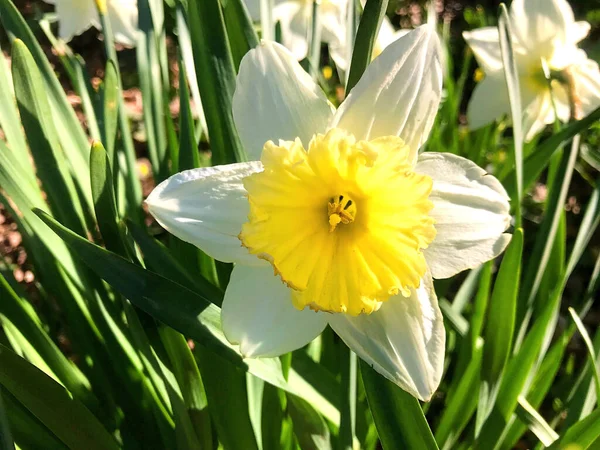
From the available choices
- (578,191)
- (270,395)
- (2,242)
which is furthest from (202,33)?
(578,191)

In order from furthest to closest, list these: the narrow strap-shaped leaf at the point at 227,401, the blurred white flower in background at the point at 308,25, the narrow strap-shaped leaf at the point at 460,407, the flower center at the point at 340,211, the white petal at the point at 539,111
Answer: the white petal at the point at 539,111 → the blurred white flower in background at the point at 308,25 → the narrow strap-shaped leaf at the point at 460,407 → the narrow strap-shaped leaf at the point at 227,401 → the flower center at the point at 340,211

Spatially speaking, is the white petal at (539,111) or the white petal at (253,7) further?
the white petal at (539,111)

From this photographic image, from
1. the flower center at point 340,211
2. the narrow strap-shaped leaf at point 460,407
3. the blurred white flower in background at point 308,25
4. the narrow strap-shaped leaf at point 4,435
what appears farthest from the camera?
the blurred white flower in background at point 308,25

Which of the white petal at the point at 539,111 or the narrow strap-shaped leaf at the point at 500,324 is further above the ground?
the white petal at the point at 539,111

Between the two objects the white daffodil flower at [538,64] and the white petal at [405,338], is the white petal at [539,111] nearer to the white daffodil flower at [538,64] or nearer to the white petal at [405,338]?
the white daffodil flower at [538,64]

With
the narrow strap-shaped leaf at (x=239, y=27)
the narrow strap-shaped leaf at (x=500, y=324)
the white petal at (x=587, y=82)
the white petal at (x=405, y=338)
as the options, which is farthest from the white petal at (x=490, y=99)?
the white petal at (x=405, y=338)

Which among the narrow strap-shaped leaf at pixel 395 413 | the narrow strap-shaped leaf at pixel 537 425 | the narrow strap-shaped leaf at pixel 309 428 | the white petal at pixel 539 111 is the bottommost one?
the narrow strap-shaped leaf at pixel 537 425

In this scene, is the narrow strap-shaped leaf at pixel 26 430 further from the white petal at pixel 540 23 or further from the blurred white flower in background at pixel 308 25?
the white petal at pixel 540 23

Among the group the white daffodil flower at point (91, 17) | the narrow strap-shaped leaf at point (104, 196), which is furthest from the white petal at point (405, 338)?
the white daffodil flower at point (91, 17)

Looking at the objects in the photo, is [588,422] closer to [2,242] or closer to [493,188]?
[493,188]

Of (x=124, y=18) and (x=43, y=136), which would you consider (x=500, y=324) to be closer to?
(x=43, y=136)
